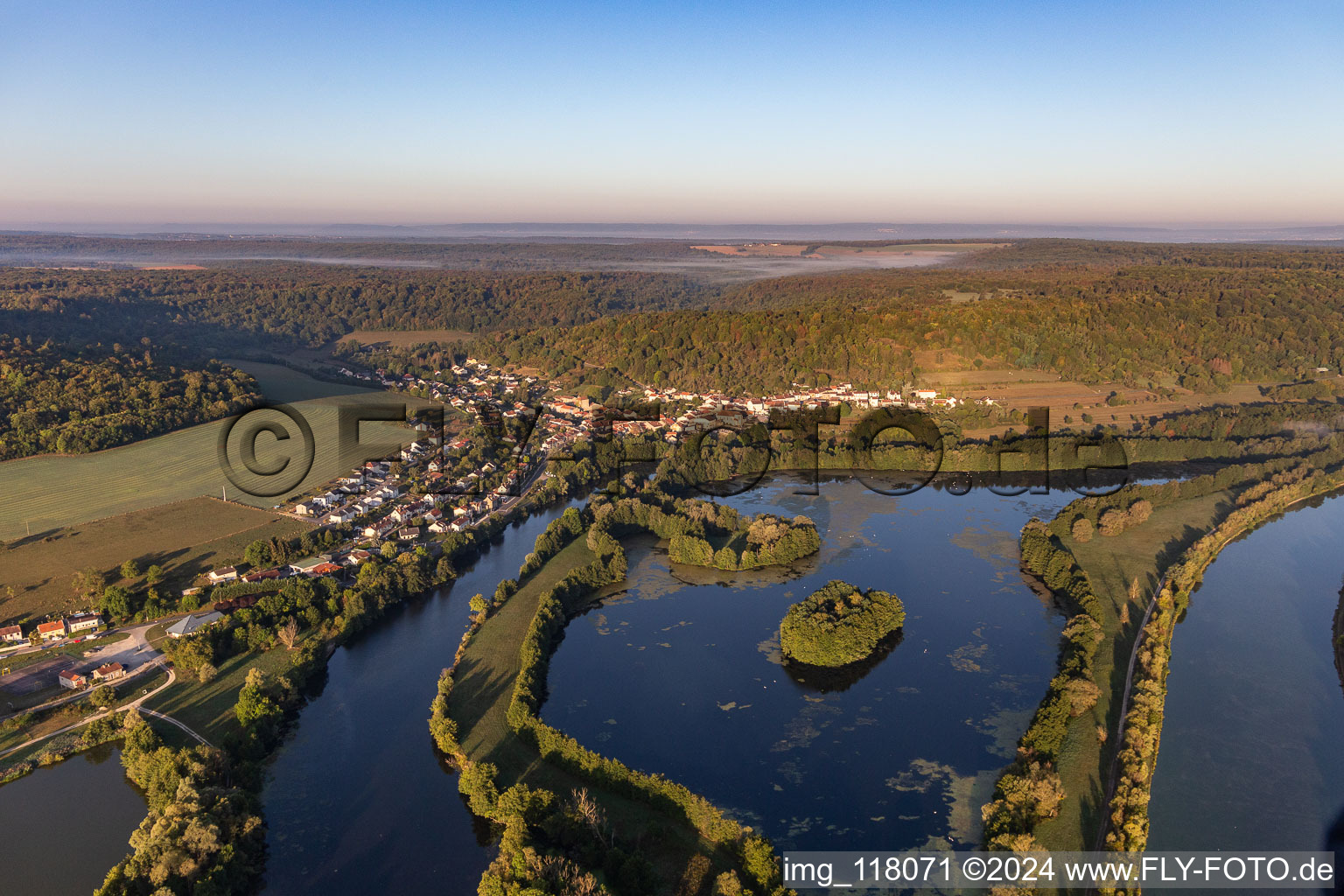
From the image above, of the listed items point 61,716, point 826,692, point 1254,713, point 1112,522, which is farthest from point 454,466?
point 1254,713

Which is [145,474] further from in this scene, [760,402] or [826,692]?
[760,402]

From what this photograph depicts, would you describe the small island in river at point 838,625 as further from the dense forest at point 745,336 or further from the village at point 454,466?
the dense forest at point 745,336

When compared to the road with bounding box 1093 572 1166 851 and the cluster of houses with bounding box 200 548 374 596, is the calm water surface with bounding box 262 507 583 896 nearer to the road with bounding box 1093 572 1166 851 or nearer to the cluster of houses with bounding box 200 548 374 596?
the cluster of houses with bounding box 200 548 374 596

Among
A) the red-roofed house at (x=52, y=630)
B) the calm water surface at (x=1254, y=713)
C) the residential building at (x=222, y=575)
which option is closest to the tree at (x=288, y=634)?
the residential building at (x=222, y=575)

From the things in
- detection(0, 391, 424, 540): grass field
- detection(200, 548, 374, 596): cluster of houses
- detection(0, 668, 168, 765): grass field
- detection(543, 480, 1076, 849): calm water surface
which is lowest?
detection(543, 480, 1076, 849): calm water surface

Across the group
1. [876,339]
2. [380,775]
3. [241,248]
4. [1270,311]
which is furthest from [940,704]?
[241,248]

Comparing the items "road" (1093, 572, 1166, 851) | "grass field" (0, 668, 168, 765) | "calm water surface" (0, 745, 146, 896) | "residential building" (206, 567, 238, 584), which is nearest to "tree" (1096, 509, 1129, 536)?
"road" (1093, 572, 1166, 851)
